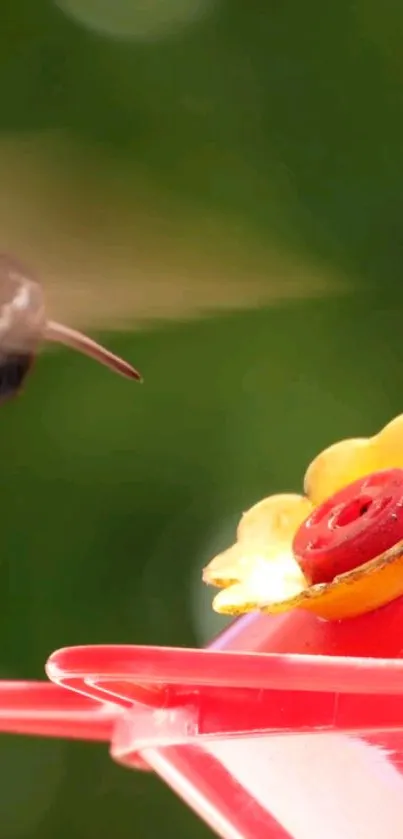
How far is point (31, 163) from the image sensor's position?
105 cm

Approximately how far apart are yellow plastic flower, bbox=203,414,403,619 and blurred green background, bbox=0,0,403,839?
0.87 m

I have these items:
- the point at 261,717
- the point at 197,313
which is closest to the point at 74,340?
the point at 261,717

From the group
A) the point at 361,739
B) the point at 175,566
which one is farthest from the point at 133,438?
the point at 361,739

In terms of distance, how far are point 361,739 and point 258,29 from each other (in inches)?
53.7

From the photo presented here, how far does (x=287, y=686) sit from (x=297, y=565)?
220mm

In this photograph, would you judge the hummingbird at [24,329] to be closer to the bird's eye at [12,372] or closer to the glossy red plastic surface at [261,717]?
the bird's eye at [12,372]

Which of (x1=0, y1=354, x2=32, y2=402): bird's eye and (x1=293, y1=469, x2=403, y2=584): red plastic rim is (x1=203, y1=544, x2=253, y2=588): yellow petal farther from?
(x1=0, y1=354, x2=32, y2=402): bird's eye

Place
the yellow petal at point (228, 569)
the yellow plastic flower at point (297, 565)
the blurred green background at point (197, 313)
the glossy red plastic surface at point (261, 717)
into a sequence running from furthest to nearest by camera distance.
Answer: the blurred green background at point (197, 313)
the yellow petal at point (228, 569)
the yellow plastic flower at point (297, 565)
the glossy red plastic surface at point (261, 717)

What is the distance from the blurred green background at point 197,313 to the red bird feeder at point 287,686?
0.90 metres

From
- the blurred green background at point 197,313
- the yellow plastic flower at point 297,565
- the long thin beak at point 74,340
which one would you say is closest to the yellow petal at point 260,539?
the yellow plastic flower at point 297,565

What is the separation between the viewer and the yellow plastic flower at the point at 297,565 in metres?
0.55

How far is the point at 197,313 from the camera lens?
157 centimetres

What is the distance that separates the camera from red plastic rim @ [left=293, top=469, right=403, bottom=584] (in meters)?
0.57

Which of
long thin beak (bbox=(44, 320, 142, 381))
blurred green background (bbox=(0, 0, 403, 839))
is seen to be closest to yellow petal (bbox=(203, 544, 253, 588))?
long thin beak (bbox=(44, 320, 142, 381))
